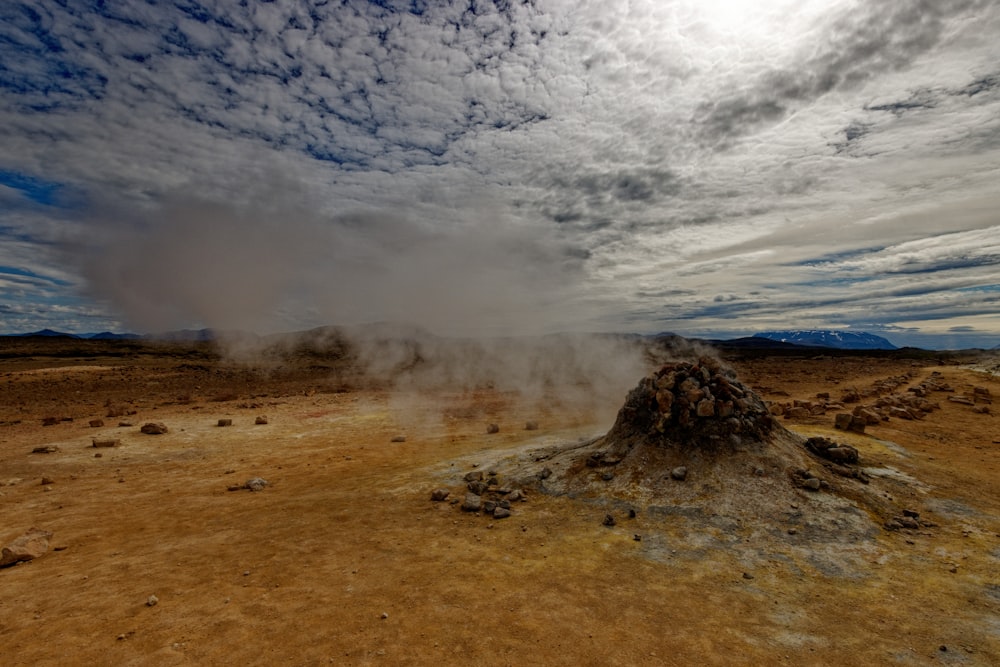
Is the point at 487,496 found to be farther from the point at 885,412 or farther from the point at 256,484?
the point at 885,412

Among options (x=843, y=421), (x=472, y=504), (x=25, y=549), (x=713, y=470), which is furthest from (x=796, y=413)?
(x=25, y=549)

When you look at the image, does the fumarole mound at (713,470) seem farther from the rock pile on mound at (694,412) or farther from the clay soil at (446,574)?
the clay soil at (446,574)

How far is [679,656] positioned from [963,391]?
32.3 meters

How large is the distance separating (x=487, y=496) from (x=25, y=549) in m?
8.91

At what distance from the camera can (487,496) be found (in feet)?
36.0

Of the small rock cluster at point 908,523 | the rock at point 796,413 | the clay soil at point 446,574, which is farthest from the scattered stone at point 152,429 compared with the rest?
the rock at point 796,413

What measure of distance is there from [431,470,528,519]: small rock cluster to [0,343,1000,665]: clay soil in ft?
0.93

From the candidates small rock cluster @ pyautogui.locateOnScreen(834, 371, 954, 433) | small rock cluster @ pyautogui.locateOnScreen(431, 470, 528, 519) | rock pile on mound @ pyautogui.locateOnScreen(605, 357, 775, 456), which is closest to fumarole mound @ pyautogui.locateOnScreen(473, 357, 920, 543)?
rock pile on mound @ pyautogui.locateOnScreen(605, 357, 775, 456)

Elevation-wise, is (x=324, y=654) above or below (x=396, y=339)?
below

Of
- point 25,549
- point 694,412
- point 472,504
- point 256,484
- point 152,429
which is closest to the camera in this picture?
point 25,549

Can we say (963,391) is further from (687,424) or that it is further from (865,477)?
(687,424)

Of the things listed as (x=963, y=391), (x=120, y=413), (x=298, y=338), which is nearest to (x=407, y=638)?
(x=120, y=413)

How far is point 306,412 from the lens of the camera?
25391mm

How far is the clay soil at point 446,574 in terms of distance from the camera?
18.1 ft
